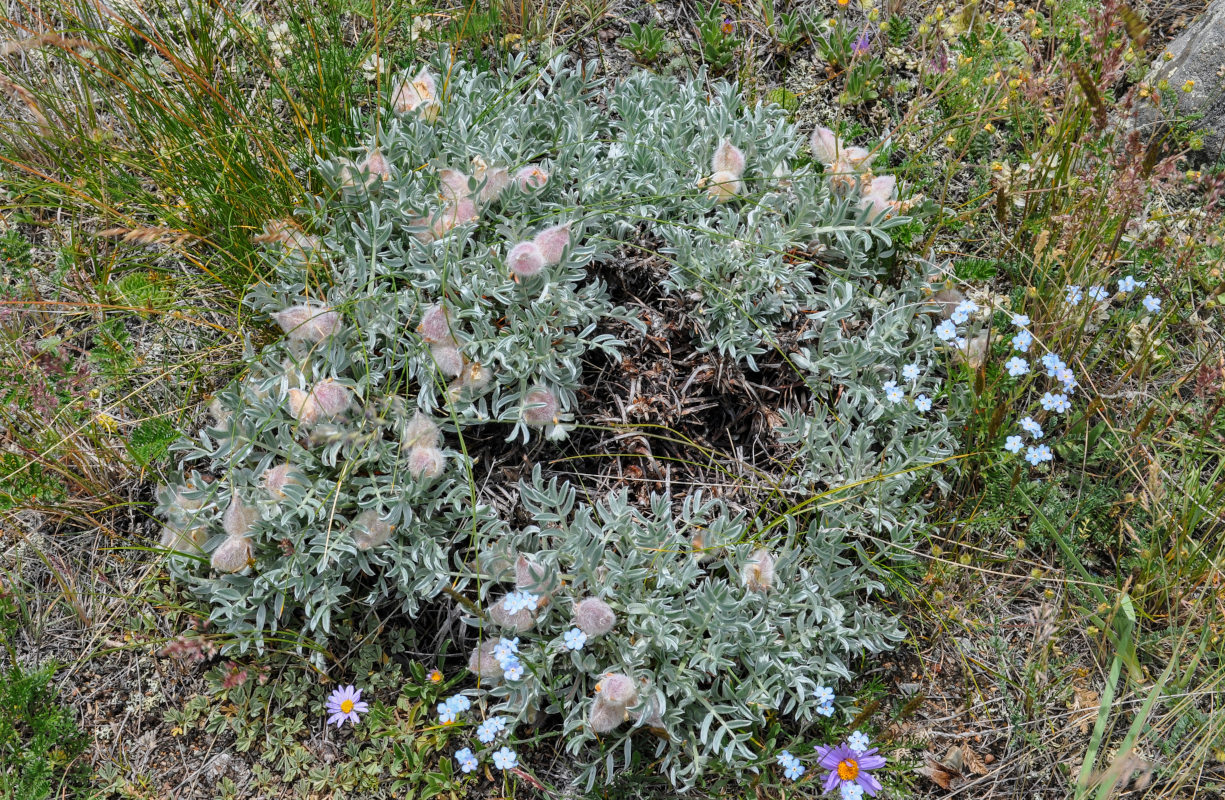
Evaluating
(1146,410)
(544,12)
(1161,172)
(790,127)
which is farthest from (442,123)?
(1146,410)

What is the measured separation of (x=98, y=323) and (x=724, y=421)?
8.00 feet

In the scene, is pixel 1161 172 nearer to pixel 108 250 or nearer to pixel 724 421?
pixel 724 421

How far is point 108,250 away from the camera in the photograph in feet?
11.6

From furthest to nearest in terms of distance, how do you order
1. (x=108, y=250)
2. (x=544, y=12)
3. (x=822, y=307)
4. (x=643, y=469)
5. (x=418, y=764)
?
(x=544, y=12), (x=108, y=250), (x=822, y=307), (x=643, y=469), (x=418, y=764)

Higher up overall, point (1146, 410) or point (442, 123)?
point (442, 123)

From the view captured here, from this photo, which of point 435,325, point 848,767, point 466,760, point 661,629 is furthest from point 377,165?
point 848,767

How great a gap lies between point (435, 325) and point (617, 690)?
1.29 meters

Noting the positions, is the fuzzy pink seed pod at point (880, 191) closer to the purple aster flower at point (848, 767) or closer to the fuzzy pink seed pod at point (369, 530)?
the purple aster flower at point (848, 767)

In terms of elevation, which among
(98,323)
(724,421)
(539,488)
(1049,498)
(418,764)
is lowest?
(1049,498)

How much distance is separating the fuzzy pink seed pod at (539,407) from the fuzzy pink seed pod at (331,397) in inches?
22.9

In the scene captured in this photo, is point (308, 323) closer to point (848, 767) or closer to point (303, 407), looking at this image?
point (303, 407)

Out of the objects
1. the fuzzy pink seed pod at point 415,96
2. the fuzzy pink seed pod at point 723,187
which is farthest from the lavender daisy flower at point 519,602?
the fuzzy pink seed pod at point 415,96

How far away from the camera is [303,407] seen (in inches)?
108

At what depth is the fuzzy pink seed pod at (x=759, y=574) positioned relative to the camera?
2707 mm
